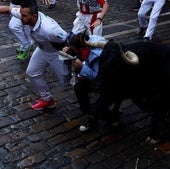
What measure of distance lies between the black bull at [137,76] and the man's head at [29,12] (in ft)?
3.77

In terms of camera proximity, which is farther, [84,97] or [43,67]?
[43,67]

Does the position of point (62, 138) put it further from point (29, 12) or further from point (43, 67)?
point (29, 12)

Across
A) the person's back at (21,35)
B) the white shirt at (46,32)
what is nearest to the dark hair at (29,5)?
the white shirt at (46,32)

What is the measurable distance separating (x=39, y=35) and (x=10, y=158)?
1.57 meters

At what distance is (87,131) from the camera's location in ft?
17.1

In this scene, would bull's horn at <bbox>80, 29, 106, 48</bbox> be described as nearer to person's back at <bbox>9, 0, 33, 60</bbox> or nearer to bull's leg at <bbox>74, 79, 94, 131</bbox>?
bull's leg at <bbox>74, 79, 94, 131</bbox>

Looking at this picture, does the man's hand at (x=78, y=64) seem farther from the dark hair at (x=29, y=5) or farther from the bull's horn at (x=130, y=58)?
the dark hair at (x=29, y=5)

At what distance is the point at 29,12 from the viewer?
506 cm

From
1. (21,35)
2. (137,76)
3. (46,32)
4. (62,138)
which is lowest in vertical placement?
(62,138)

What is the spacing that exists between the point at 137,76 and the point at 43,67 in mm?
1640

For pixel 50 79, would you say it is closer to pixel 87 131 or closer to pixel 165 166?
pixel 87 131

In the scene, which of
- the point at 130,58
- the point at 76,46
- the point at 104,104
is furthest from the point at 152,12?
the point at 130,58

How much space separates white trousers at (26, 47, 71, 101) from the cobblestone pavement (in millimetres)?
380

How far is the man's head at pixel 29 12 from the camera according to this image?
Result: 5.05 m
